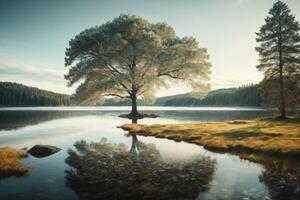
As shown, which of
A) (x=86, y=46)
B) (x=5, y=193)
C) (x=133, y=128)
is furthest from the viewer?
(x=86, y=46)

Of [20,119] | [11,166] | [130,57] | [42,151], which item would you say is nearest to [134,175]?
[11,166]

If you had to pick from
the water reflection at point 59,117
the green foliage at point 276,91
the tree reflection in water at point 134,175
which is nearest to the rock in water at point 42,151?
the tree reflection in water at point 134,175

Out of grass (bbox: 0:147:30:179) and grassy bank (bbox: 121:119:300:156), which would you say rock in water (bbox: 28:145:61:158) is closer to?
grass (bbox: 0:147:30:179)

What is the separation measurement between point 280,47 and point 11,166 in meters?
43.5

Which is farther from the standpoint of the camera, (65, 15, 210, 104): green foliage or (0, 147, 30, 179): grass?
(65, 15, 210, 104): green foliage

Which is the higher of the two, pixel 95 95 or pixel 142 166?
pixel 95 95

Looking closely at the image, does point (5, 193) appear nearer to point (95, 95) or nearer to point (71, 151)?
point (71, 151)

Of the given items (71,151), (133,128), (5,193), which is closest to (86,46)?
(133,128)

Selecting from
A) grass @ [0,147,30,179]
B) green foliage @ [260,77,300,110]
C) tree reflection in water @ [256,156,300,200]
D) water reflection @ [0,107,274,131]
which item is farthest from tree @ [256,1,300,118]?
grass @ [0,147,30,179]

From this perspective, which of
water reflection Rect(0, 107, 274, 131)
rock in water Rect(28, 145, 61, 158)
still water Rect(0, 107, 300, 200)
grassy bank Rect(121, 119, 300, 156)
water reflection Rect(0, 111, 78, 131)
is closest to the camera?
still water Rect(0, 107, 300, 200)

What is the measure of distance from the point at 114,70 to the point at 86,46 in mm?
6866

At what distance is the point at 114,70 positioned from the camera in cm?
5222

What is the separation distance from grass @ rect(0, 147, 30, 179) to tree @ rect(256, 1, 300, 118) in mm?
39920

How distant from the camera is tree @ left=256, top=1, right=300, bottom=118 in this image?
44394 millimetres
